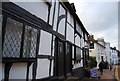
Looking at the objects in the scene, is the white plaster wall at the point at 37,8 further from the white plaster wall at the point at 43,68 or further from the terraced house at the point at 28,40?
the white plaster wall at the point at 43,68

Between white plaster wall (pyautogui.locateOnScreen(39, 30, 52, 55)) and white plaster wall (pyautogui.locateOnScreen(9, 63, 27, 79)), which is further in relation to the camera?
white plaster wall (pyautogui.locateOnScreen(39, 30, 52, 55))

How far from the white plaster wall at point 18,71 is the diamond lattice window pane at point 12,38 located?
27 centimetres

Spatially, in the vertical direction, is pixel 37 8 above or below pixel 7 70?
above

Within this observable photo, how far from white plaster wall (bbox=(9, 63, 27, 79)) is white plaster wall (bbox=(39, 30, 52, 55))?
90 centimetres

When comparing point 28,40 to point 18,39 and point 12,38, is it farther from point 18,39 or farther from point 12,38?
point 12,38

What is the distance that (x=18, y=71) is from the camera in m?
2.75

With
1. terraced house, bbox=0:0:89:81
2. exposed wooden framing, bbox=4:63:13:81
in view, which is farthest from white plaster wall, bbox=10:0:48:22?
exposed wooden framing, bbox=4:63:13:81

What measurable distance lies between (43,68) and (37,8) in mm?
1778

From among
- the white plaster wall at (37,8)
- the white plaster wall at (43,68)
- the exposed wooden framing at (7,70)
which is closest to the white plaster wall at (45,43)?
the white plaster wall at (43,68)

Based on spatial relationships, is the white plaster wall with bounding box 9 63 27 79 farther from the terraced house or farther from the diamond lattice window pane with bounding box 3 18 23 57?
the diamond lattice window pane with bounding box 3 18 23 57

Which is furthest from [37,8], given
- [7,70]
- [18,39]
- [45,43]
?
[7,70]

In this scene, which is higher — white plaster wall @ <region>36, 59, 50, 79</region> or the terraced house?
the terraced house

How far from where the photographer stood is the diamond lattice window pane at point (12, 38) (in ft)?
7.58

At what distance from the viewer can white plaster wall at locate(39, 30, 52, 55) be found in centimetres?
382
